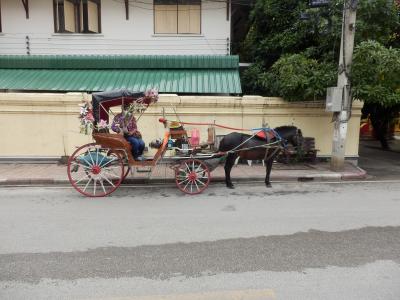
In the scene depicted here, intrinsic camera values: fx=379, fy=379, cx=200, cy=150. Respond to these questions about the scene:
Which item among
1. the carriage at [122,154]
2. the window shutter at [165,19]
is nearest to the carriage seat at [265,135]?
the carriage at [122,154]

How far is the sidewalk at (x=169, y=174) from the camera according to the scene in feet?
31.4

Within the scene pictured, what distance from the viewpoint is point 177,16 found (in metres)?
14.7

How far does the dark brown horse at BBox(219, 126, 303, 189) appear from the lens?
352 inches

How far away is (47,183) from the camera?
957cm

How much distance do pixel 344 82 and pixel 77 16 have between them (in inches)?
408

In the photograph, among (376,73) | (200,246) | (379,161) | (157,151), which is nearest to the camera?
(200,246)

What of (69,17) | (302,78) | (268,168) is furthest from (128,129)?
(69,17)

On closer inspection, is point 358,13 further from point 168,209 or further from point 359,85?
point 168,209

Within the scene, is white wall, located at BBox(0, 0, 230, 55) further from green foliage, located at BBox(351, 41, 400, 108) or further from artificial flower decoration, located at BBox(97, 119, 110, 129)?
artificial flower decoration, located at BBox(97, 119, 110, 129)

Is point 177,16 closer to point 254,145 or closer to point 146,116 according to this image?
point 146,116

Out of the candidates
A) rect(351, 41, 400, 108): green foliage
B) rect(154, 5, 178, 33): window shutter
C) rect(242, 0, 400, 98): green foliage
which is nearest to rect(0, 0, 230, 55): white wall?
rect(154, 5, 178, 33): window shutter

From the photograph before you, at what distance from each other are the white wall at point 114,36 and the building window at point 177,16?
25cm

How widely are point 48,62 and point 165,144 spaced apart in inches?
307

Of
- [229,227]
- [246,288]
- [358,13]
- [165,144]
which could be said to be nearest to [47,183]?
[165,144]
